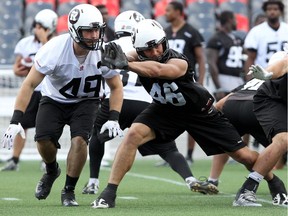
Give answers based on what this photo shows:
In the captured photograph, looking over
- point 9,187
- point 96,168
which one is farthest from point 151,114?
point 9,187

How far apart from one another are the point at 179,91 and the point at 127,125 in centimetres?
230

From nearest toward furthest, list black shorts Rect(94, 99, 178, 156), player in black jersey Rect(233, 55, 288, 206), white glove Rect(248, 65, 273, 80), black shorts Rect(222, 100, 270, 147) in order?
white glove Rect(248, 65, 273, 80), player in black jersey Rect(233, 55, 288, 206), black shorts Rect(222, 100, 270, 147), black shorts Rect(94, 99, 178, 156)

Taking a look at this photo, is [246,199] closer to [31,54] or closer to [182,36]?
[182,36]

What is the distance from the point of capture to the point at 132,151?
7.79 meters

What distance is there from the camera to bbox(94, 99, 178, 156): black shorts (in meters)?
9.62

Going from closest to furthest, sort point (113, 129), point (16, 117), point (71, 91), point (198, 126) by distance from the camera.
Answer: point (16, 117)
point (113, 129)
point (198, 126)
point (71, 91)

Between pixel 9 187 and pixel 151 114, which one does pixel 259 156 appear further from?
pixel 9 187

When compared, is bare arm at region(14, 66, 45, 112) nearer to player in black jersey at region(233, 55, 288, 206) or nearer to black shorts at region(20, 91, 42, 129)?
player in black jersey at region(233, 55, 288, 206)

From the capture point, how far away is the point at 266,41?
12.6m

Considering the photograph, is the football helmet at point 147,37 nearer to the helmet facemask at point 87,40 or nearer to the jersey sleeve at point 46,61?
the helmet facemask at point 87,40

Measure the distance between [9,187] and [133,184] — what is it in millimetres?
1420

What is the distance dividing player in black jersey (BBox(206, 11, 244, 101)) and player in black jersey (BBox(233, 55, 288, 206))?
5.78m

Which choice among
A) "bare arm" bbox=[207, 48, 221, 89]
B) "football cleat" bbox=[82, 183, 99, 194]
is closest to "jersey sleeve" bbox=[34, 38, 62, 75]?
"football cleat" bbox=[82, 183, 99, 194]

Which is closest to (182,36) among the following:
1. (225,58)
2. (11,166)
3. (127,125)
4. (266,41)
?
(266,41)
